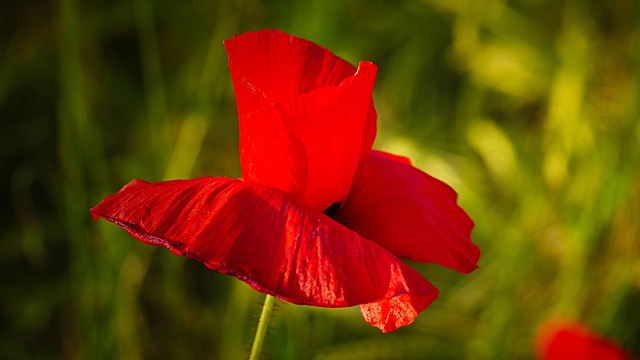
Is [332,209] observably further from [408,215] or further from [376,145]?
[376,145]

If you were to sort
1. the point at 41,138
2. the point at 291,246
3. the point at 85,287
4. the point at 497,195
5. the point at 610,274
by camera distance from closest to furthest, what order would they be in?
1. the point at 291,246
2. the point at 85,287
3. the point at 610,274
4. the point at 41,138
5. the point at 497,195

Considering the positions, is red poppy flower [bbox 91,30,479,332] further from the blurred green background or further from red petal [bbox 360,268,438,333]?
the blurred green background

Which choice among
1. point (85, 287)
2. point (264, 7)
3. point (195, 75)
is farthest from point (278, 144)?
point (264, 7)

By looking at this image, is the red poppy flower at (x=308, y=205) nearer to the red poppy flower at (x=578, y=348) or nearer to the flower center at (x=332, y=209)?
the flower center at (x=332, y=209)

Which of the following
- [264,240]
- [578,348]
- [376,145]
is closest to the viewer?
[264,240]

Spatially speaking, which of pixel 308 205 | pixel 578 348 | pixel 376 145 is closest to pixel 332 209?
pixel 308 205

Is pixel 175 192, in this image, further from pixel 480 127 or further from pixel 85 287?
pixel 480 127
